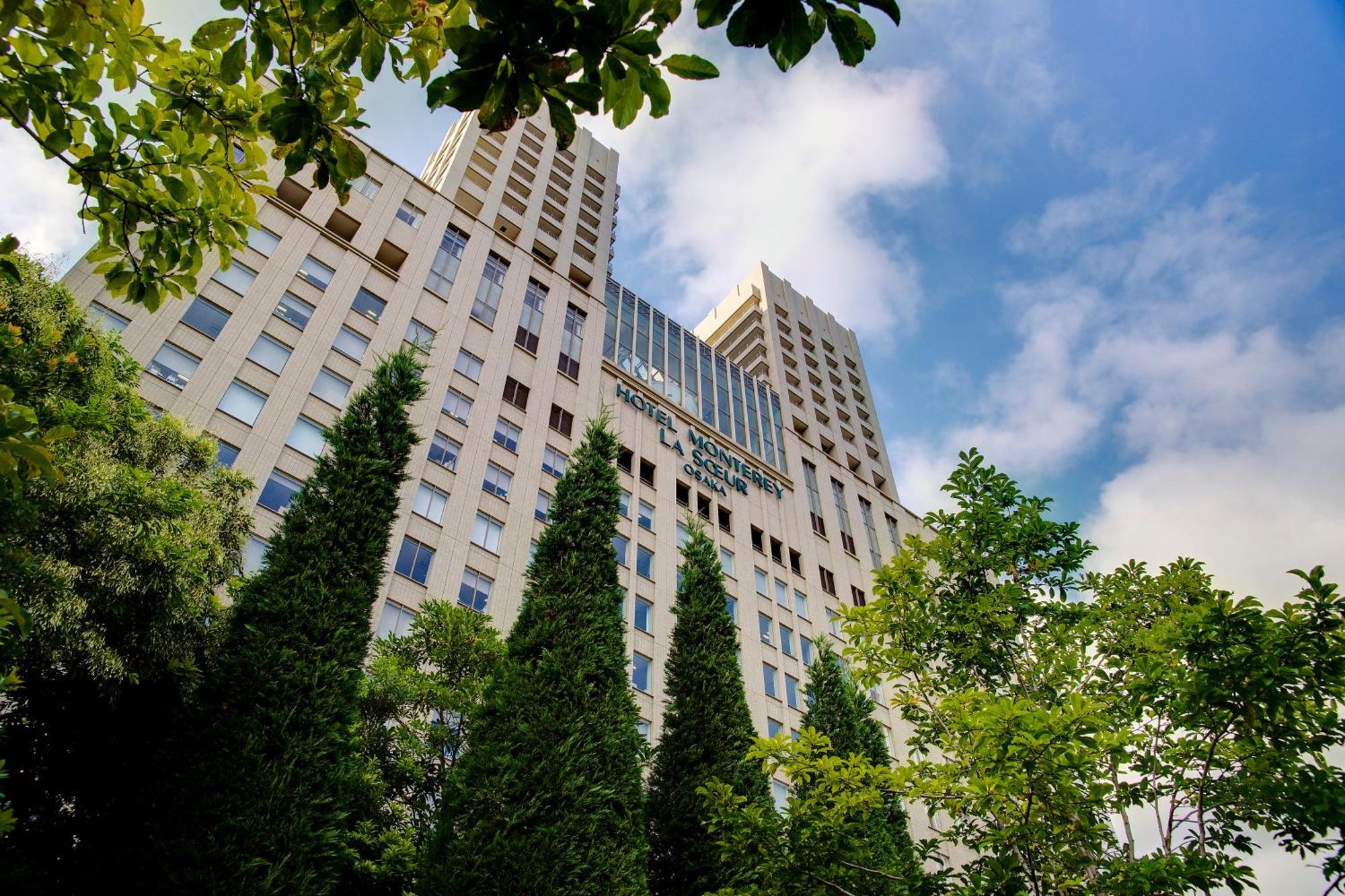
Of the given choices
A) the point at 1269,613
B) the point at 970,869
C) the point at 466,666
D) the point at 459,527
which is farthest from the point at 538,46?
the point at 459,527

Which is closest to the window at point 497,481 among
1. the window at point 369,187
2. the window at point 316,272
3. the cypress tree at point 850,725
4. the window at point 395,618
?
the window at point 395,618

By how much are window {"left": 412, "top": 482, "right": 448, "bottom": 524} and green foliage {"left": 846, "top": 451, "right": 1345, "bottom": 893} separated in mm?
17971

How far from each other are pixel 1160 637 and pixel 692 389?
34.8m

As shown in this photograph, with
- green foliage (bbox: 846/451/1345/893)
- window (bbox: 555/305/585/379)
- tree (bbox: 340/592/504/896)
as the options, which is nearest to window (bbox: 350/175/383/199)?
window (bbox: 555/305/585/379)

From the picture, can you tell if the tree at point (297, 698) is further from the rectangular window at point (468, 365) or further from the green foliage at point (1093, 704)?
the rectangular window at point (468, 365)

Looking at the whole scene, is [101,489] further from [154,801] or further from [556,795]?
[556,795]

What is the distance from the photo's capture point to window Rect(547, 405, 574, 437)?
3128 cm

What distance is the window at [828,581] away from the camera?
37.8 metres

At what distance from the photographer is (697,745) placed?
562 inches

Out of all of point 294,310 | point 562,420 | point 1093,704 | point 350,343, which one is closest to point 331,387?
point 350,343

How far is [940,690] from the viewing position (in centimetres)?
923

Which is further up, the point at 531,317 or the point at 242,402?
the point at 531,317

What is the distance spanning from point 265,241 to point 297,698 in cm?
2261

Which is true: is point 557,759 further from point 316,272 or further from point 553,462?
point 316,272
